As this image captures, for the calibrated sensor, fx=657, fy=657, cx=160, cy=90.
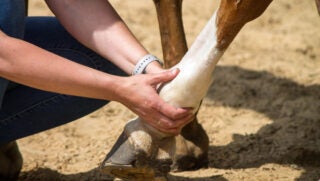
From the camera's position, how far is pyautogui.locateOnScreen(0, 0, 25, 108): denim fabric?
1639 millimetres

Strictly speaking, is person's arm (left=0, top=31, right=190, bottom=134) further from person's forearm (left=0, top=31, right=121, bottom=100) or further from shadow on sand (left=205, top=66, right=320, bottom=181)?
shadow on sand (left=205, top=66, right=320, bottom=181)

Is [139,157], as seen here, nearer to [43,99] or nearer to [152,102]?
[152,102]

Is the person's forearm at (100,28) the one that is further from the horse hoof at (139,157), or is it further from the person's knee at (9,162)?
the person's knee at (9,162)

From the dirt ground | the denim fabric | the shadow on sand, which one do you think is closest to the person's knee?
the dirt ground

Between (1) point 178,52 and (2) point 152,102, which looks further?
Answer: (1) point 178,52

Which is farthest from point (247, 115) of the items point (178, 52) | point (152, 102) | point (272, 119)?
point (152, 102)

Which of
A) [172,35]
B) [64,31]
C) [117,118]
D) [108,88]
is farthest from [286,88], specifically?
[108,88]

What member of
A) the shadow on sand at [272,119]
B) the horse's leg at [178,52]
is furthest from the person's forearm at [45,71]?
the shadow on sand at [272,119]

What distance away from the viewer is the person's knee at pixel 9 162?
2.02 meters

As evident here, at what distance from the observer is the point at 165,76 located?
1635 mm

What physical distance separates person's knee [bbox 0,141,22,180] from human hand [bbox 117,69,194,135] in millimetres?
584

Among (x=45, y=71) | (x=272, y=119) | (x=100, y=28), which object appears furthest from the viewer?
(x=272, y=119)

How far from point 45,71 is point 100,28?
0.28 meters

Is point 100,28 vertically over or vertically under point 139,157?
over
